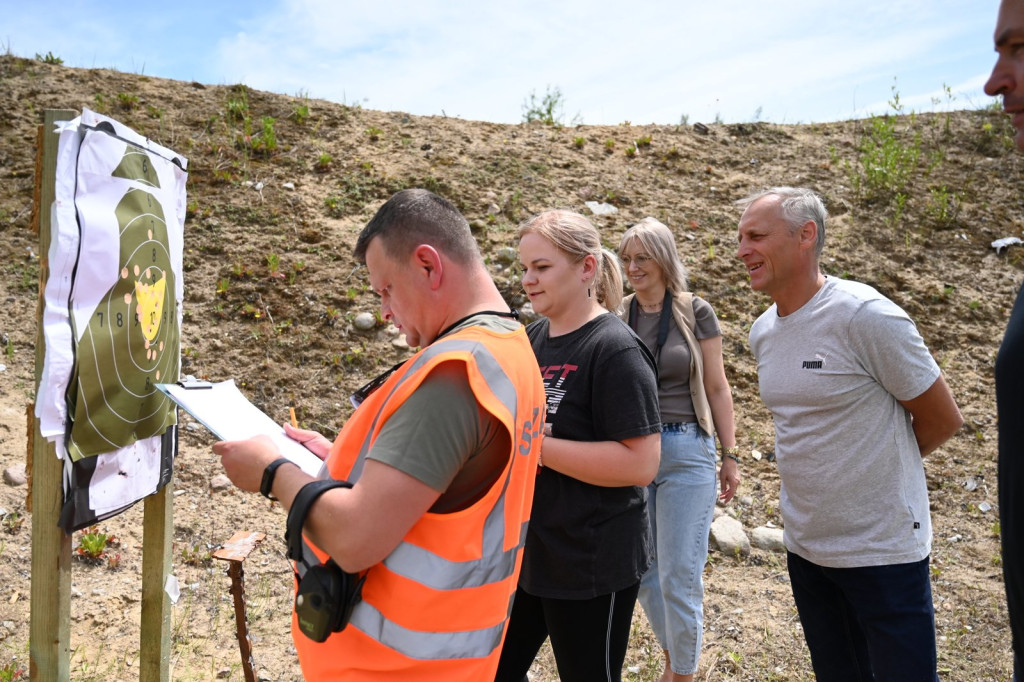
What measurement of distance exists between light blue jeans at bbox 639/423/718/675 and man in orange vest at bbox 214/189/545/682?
165 centimetres

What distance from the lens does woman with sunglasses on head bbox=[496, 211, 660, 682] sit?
214 centimetres

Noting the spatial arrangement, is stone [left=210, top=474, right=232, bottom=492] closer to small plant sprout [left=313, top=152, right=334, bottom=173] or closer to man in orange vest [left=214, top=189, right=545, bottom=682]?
man in orange vest [left=214, top=189, right=545, bottom=682]

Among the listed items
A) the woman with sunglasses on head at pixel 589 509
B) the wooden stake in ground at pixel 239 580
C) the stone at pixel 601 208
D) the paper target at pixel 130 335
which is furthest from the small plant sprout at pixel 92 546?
the stone at pixel 601 208

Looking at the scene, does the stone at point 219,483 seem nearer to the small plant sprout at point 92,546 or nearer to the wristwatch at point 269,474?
the small plant sprout at point 92,546

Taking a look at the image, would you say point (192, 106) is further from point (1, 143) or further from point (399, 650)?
point (399, 650)

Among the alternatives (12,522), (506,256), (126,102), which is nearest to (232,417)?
(12,522)

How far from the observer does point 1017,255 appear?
7465 millimetres

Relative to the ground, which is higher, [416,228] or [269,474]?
[416,228]

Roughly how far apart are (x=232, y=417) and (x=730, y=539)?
3870mm

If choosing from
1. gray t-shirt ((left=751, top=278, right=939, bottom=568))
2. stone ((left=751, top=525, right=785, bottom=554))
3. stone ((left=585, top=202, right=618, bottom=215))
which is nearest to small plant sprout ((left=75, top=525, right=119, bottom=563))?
gray t-shirt ((left=751, top=278, right=939, bottom=568))

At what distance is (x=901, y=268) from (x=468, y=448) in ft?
24.1

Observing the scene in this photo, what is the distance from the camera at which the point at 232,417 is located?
5.70 feet

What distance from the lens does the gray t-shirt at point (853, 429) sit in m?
2.17

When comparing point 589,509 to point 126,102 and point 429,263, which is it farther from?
point 126,102
